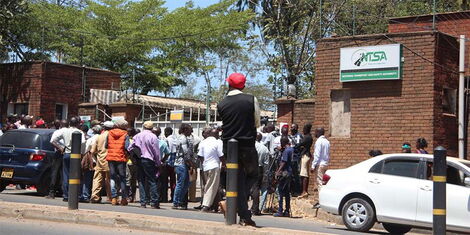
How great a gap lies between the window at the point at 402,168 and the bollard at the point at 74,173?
5051 mm

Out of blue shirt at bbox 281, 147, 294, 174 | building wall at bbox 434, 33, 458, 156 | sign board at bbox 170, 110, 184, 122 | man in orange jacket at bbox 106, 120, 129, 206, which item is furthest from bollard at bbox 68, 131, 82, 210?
sign board at bbox 170, 110, 184, 122

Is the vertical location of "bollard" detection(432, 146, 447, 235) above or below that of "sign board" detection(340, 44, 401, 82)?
below

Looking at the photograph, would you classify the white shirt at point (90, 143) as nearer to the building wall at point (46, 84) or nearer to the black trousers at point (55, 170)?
the black trousers at point (55, 170)

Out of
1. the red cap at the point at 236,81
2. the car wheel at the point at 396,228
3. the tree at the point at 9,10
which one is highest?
the tree at the point at 9,10

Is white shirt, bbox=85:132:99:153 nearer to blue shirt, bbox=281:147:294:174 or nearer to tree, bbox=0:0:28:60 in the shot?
blue shirt, bbox=281:147:294:174

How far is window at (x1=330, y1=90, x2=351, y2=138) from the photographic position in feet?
61.1

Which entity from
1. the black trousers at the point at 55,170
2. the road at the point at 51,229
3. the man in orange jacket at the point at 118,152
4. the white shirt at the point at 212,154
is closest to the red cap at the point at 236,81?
the road at the point at 51,229

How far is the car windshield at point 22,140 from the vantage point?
53.1ft

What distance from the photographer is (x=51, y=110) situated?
25109 millimetres

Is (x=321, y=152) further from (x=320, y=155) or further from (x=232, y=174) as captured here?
(x=232, y=174)

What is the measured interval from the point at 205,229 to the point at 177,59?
32.0 meters

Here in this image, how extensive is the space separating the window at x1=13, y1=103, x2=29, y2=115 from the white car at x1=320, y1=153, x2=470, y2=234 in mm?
15288

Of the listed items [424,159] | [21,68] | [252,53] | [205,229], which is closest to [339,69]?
[424,159]

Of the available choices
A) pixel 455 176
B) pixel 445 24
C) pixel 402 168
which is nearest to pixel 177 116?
pixel 445 24
